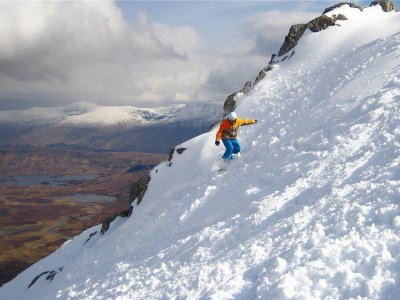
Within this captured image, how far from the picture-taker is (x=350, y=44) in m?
31.7

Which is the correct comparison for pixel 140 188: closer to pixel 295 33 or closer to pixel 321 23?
pixel 295 33

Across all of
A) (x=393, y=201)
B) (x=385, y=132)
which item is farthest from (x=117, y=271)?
(x=385, y=132)

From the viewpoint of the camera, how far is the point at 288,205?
52.3 ft

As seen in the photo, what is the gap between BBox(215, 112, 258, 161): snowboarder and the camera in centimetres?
2258

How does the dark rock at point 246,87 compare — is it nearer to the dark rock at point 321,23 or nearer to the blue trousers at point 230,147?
the dark rock at point 321,23

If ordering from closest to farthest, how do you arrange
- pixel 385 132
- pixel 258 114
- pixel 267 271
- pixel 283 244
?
pixel 267 271, pixel 283 244, pixel 385 132, pixel 258 114

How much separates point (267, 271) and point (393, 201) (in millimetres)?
4952

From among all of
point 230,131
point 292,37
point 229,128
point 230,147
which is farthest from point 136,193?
point 292,37

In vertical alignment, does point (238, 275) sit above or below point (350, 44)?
below

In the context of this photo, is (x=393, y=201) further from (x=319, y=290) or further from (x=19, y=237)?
(x=19, y=237)

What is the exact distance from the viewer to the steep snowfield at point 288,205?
11430mm

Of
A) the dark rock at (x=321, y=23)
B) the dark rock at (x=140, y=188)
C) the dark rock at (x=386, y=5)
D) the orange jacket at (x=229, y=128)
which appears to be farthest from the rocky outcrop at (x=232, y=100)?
the dark rock at (x=386, y=5)

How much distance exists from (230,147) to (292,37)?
19600 millimetres

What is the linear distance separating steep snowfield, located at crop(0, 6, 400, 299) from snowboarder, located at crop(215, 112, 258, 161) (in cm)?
80
